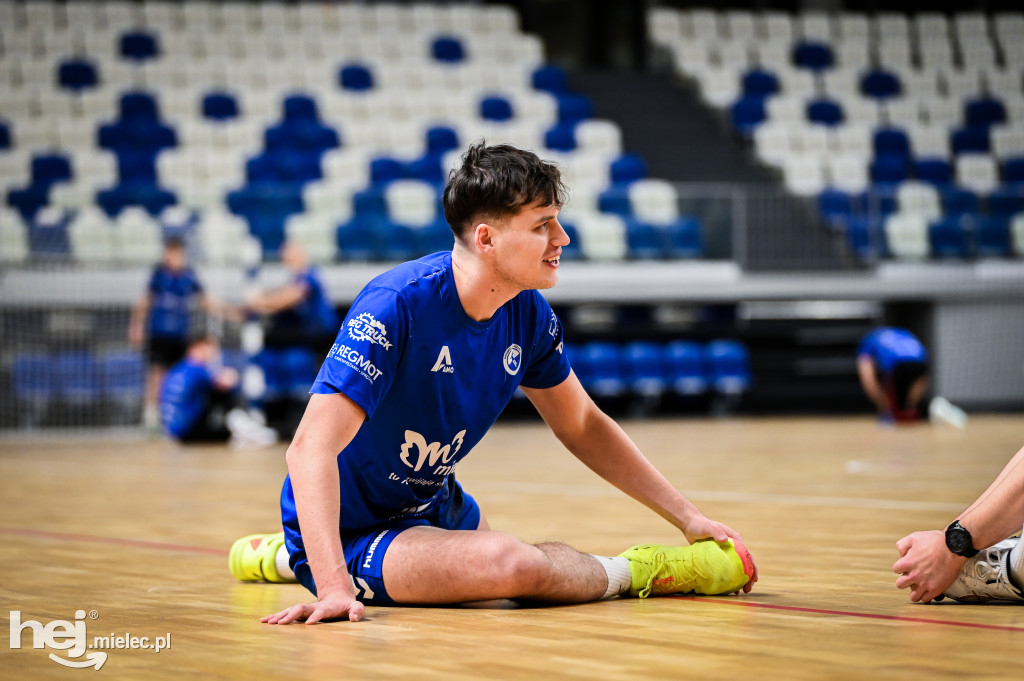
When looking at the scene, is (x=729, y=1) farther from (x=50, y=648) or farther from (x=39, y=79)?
(x=50, y=648)

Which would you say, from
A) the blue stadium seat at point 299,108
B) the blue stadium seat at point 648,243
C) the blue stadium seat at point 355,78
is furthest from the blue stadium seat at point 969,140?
the blue stadium seat at point 299,108

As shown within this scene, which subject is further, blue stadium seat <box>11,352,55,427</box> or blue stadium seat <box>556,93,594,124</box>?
blue stadium seat <box>556,93,594,124</box>

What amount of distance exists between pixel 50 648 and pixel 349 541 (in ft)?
2.53

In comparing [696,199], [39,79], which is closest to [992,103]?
[696,199]

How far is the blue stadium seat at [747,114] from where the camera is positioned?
687 inches

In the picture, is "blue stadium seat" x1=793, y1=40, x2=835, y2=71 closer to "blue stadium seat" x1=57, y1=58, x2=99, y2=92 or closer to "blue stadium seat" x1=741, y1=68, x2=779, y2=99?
"blue stadium seat" x1=741, y1=68, x2=779, y2=99

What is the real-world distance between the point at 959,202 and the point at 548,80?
6006 millimetres

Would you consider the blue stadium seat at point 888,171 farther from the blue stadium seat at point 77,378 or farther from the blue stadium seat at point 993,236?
the blue stadium seat at point 77,378

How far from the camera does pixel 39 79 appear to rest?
1569cm

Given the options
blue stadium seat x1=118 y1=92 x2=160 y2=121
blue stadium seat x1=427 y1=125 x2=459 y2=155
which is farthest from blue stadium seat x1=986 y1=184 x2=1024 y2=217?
blue stadium seat x1=118 y1=92 x2=160 y2=121

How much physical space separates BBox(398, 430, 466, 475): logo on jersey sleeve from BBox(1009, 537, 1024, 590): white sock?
1.25 metres

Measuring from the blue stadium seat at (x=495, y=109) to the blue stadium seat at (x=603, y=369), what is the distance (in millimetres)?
3764

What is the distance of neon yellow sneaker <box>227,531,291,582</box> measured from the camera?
352 cm

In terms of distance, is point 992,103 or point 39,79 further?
point 992,103
